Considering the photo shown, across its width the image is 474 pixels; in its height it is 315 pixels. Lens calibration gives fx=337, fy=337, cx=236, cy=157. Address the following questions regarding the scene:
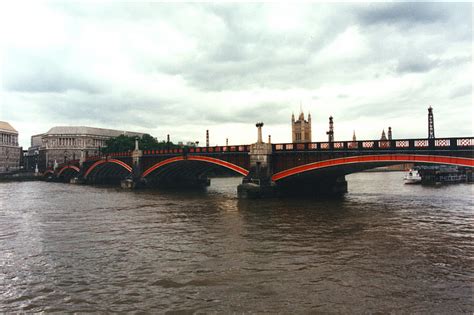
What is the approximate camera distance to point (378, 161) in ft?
94.5

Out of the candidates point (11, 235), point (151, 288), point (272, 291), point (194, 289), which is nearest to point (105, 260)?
point (151, 288)

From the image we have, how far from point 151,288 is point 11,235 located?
1284cm

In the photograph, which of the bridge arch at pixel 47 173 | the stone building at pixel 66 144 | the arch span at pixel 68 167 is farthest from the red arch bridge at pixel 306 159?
the stone building at pixel 66 144

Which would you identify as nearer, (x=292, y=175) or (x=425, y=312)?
(x=425, y=312)

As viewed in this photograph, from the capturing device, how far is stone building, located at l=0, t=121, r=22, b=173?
150 meters

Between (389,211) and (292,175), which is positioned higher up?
(292,175)

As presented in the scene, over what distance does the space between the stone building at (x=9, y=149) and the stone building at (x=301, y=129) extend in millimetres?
126983

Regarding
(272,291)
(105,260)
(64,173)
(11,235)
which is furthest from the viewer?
(64,173)

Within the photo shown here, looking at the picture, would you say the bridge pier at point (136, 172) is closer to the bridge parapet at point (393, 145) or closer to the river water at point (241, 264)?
the bridge parapet at point (393, 145)

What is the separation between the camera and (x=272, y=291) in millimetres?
9891

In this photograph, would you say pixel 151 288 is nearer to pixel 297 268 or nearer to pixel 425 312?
pixel 297 268

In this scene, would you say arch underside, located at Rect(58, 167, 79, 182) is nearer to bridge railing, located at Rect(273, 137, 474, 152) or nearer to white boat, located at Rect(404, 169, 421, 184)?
bridge railing, located at Rect(273, 137, 474, 152)

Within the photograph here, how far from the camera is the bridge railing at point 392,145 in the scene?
84.7ft

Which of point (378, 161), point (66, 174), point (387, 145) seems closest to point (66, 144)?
point (66, 174)
